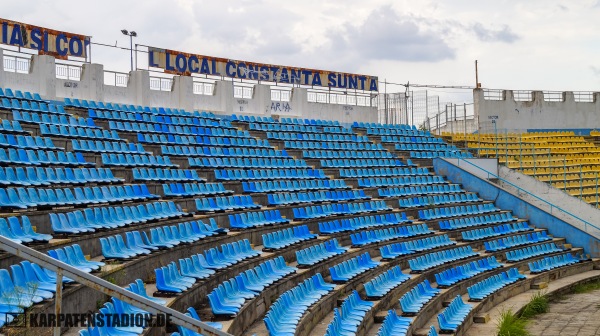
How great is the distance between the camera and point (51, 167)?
11.2 m

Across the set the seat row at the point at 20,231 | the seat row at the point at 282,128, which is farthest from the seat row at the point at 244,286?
the seat row at the point at 282,128

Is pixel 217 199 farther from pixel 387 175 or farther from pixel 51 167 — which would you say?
pixel 387 175

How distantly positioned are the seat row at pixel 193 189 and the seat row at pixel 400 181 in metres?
5.39

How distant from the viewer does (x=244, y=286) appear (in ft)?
30.3

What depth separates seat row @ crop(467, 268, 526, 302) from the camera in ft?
44.4

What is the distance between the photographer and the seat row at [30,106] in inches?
541

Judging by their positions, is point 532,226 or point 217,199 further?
point 532,226

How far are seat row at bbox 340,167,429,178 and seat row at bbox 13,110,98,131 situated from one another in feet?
23.4

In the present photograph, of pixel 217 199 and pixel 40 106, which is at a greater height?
pixel 40 106

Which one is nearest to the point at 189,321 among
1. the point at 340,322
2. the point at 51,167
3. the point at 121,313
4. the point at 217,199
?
the point at 121,313

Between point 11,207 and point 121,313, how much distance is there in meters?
3.70

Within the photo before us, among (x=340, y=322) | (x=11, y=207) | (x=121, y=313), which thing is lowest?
(x=340, y=322)

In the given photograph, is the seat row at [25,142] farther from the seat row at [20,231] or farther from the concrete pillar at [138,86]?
the concrete pillar at [138,86]

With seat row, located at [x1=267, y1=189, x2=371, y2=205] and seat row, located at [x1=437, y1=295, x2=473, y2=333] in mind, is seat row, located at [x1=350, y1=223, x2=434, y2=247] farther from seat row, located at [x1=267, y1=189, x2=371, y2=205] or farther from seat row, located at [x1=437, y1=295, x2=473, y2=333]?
seat row, located at [x1=437, y1=295, x2=473, y2=333]
